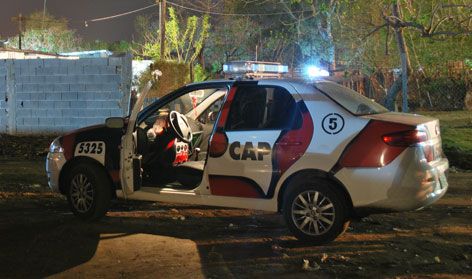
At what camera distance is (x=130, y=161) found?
20.6 ft

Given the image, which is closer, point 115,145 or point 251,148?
point 251,148

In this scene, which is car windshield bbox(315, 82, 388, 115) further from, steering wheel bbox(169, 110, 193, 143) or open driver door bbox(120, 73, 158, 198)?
open driver door bbox(120, 73, 158, 198)

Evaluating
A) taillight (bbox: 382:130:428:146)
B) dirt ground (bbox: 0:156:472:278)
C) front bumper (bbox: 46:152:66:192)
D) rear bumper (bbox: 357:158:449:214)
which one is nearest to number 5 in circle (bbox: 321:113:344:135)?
taillight (bbox: 382:130:428:146)

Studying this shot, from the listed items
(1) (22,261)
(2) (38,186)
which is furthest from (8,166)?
(1) (22,261)

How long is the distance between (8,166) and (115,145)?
531 cm

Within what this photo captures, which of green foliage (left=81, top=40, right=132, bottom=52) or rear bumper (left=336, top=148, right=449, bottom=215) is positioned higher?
green foliage (left=81, top=40, right=132, bottom=52)

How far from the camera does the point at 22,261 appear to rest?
5230mm

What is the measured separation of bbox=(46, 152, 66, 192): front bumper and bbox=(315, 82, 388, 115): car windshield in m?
3.12

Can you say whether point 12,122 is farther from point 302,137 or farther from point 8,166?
point 302,137

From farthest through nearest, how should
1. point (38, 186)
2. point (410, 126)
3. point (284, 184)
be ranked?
point (38, 186)
point (284, 184)
point (410, 126)

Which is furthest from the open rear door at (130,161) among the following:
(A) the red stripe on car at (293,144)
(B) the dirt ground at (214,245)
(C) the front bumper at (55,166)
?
(A) the red stripe on car at (293,144)

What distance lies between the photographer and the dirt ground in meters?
4.91

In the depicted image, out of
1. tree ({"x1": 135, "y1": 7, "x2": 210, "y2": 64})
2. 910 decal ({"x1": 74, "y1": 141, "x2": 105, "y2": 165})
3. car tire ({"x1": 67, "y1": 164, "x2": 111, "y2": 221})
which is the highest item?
tree ({"x1": 135, "y1": 7, "x2": 210, "y2": 64})

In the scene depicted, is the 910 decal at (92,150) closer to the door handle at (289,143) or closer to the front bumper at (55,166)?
the front bumper at (55,166)
